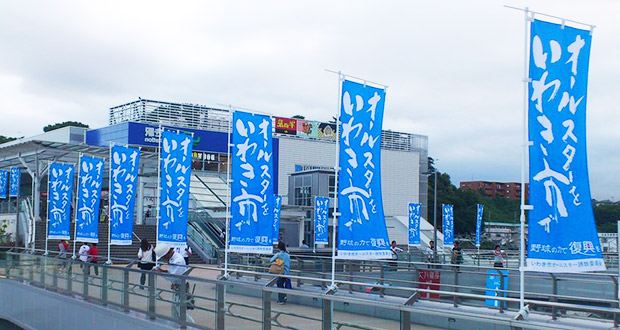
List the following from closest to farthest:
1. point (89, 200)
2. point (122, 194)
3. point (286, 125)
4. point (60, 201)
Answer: point (122, 194)
point (89, 200)
point (60, 201)
point (286, 125)

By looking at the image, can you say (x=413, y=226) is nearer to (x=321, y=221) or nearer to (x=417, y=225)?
(x=417, y=225)

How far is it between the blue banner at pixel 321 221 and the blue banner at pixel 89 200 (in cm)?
1417

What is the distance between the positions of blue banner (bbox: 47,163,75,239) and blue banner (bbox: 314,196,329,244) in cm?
1381

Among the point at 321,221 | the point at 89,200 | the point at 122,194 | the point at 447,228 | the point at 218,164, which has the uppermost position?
the point at 218,164

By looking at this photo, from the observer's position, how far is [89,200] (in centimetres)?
2488

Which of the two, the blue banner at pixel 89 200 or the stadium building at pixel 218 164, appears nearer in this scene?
the blue banner at pixel 89 200

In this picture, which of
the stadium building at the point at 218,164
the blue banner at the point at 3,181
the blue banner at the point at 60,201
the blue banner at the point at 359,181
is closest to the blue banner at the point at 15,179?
the blue banner at the point at 3,181

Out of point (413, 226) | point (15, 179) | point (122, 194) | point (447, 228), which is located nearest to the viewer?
point (122, 194)

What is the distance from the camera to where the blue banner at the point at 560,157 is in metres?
8.51

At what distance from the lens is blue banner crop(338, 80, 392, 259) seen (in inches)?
531

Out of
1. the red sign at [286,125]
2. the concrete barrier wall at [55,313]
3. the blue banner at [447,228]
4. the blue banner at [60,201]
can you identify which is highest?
the red sign at [286,125]

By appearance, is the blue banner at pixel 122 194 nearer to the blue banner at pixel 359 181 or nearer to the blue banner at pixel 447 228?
the blue banner at pixel 359 181

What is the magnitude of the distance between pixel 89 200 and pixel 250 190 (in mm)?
9544

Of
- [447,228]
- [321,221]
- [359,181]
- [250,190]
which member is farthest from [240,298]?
[447,228]
